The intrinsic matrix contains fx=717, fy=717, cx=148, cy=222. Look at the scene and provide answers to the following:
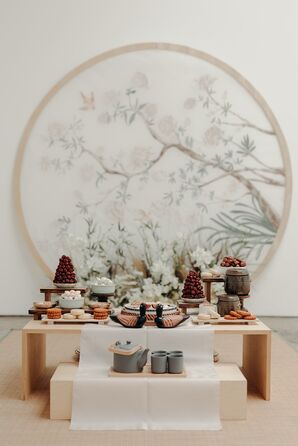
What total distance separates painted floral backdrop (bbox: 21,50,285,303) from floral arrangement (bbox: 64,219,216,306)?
0.01 m

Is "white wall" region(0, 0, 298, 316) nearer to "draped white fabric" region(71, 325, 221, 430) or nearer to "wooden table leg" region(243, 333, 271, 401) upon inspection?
"wooden table leg" region(243, 333, 271, 401)

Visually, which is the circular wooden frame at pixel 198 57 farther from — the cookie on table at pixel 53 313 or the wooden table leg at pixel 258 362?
the cookie on table at pixel 53 313

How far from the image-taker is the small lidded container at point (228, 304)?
3.43m

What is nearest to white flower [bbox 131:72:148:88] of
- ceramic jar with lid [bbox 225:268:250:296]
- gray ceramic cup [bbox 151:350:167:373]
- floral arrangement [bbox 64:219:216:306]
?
floral arrangement [bbox 64:219:216:306]

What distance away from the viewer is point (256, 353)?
342cm

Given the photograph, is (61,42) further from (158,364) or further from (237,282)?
(158,364)

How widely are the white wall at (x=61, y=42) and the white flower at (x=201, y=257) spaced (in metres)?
1.17

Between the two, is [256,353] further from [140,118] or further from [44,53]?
[44,53]

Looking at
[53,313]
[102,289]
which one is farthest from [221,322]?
[53,313]

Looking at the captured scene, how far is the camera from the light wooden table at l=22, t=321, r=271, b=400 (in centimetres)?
318

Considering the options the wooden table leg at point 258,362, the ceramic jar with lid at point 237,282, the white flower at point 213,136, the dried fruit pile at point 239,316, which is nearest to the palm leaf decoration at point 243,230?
the white flower at point 213,136

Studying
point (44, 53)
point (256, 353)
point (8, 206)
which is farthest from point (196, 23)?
point (256, 353)

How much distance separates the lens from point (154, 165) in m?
5.37

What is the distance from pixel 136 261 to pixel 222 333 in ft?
7.25
